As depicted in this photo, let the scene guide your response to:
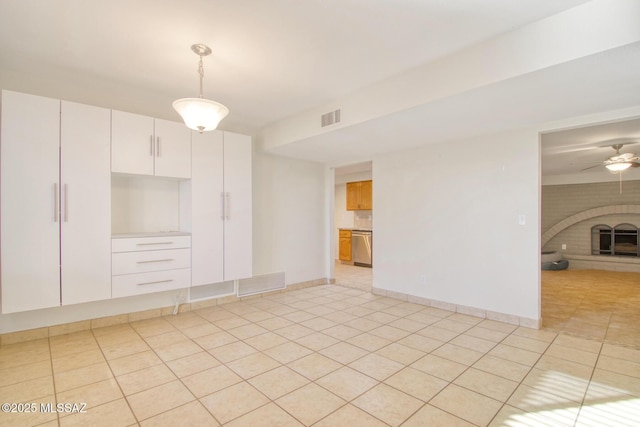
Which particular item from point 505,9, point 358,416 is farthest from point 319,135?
point 358,416

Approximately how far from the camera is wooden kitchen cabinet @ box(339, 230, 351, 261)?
26.4ft

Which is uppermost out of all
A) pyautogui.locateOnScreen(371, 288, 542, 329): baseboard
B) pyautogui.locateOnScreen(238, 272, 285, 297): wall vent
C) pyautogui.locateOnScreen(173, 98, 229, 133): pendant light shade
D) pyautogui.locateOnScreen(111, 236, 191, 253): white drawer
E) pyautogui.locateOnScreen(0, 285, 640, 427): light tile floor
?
pyautogui.locateOnScreen(173, 98, 229, 133): pendant light shade

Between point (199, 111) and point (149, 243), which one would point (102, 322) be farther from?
point (199, 111)

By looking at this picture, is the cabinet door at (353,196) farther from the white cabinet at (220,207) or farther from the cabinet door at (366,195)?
the white cabinet at (220,207)

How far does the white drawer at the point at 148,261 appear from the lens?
3.22m

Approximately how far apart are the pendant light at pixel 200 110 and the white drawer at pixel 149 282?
1.87 metres

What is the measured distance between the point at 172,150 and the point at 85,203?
1.04 m

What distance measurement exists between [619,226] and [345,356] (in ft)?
28.5

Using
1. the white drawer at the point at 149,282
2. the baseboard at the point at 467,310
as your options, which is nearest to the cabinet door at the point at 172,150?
the white drawer at the point at 149,282

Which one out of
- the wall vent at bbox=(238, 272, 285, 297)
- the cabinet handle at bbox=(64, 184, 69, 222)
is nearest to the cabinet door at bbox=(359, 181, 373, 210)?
the wall vent at bbox=(238, 272, 285, 297)

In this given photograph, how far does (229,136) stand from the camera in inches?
161

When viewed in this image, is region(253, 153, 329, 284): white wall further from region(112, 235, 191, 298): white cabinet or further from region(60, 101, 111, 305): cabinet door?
region(60, 101, 111, 305): cabinet door

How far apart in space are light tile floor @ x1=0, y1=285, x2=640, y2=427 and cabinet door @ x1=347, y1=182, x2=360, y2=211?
477cm

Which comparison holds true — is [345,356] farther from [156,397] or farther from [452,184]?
[452,184]
